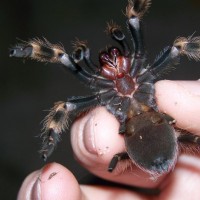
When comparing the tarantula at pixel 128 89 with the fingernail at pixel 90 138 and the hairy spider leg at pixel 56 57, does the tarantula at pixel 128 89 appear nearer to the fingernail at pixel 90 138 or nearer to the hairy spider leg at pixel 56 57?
the hairy spider leg at pixel 56 57

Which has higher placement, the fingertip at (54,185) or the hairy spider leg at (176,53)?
the hairy spider leg at (176,53)

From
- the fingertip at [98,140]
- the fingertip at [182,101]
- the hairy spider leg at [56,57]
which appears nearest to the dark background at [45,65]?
the hairy spider leg at [56,57]

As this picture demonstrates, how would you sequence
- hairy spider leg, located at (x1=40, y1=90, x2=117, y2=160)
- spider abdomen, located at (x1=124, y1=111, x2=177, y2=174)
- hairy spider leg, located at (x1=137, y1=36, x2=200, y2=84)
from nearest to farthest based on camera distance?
spider abdomen, located at (x1=124, y1=111, x2=177, y2=174) → hairy spider leg, located at (x1=40, y1=90, x2=117, y2=160) → hairy spider leg, located at (x1=137, y1=36, x2=200, y2=84)

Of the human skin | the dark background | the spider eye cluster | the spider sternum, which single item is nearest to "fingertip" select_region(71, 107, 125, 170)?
the human skin

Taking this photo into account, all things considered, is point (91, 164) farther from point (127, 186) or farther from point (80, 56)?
point (80, 56)

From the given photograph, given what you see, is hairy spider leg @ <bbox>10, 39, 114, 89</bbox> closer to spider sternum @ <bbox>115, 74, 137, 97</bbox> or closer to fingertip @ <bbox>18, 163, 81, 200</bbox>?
spider sternum @ <bbox>115, 74, 137, 97</bbox>

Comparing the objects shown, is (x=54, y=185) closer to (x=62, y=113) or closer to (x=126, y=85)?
(x=62, y=113)

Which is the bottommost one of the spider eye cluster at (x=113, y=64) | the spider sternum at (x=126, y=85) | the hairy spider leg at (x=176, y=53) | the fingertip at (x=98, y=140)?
the fingertip at (x=98, y=140)

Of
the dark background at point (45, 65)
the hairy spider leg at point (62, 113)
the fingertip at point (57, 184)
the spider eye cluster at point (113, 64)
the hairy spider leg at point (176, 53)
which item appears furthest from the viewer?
the dark background at point (45, 65)
